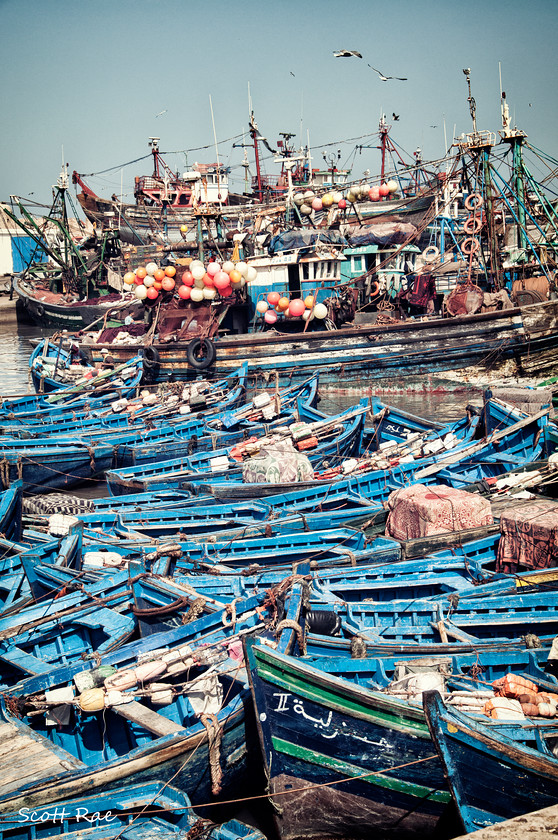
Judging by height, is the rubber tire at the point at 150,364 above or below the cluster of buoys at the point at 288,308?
below

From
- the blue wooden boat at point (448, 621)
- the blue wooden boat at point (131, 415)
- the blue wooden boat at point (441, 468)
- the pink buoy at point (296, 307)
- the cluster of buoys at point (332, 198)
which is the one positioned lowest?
the blue wooden boat at point (448, 621)

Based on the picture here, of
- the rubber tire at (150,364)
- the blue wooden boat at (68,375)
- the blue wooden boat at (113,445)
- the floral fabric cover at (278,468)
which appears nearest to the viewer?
the floral fabric cover at (278,468)

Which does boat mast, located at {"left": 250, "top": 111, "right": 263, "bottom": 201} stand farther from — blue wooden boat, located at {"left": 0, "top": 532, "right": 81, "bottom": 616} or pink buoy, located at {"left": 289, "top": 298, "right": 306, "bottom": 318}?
blue wooden boat, located at {"left": 0, "top": 532, "right": 81, "bottom": 616}

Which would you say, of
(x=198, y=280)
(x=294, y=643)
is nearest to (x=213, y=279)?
(x=198, y=280)

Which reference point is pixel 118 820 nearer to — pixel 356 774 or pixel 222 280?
pixel 356 774

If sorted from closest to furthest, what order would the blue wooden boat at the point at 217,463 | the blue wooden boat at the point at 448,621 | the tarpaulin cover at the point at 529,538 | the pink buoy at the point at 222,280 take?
the blue wooden boat at the point at 448,621 < the tarpaulin cover at the point at 529,538 < the blue wooden boat at the point at 217,463 < the pink buoy at the point at 222,280

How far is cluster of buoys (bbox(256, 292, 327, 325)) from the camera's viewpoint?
73.5ft

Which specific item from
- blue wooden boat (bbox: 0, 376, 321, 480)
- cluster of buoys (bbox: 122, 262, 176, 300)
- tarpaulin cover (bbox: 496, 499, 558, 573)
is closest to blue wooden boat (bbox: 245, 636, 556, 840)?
tarpaulin cover (bbox: 496, 499, 558, 573)

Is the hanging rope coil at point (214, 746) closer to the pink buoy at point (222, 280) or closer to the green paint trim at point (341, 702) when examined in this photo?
the green paint trim at point (341, 702)

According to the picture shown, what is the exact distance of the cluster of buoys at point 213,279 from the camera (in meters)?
22.0

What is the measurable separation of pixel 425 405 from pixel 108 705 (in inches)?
668

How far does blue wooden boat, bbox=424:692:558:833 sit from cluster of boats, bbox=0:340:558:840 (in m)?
0.02

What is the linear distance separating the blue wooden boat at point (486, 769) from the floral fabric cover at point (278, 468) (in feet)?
23.2

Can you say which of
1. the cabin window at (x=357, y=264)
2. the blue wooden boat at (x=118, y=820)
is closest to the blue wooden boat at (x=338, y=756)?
the blue wooden boat at (x=118, y=820)
